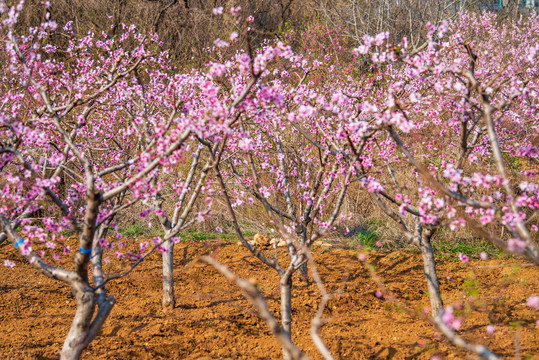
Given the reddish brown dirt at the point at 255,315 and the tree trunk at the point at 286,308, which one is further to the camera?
the reddish brown dirt at the point at 255,315

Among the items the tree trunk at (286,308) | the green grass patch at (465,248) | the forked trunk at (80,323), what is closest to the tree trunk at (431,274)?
the tree trunk at (286,308)

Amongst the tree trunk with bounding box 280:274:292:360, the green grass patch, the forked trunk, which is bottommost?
the green grass patch

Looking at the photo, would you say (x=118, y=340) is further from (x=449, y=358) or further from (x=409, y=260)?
(x=409, y=260)

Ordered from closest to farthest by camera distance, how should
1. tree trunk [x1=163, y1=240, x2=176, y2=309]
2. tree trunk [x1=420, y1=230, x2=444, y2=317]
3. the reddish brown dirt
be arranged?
the reddish brown dirt, tree trunk [x1=420, y1=230, x2=444, y2=317], tree trunk [x1=163, y1=240, x2=176, y2=309]

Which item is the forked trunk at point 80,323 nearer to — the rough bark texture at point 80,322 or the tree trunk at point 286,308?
the rough bark texture at point 80,322

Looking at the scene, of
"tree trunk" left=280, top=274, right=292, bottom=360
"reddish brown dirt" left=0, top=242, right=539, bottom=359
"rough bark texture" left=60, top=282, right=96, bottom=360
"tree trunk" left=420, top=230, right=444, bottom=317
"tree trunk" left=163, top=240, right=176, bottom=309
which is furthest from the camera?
"tree trunk" left=163, top=240, right=176, bottom=309

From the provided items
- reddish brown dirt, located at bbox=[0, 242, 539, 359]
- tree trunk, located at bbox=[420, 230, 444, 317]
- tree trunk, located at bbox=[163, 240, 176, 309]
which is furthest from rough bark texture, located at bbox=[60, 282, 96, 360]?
tree trunk, located at bbox=[420, 230, 444, 317]

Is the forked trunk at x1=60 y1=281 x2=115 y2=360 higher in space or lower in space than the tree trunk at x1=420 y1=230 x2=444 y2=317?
higher

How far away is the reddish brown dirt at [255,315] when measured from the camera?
4230 mm

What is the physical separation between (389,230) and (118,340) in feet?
15.5

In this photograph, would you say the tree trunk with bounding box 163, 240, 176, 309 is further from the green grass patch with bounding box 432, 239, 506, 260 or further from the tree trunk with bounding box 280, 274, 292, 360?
the green grass patch with bounding box 432, 239, 506, 260

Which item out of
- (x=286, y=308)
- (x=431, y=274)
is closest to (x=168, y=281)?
(x=286, y=308)

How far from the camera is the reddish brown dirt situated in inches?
167

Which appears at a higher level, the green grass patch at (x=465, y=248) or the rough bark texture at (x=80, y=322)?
the rough bark texture at (x=80, y=322)
